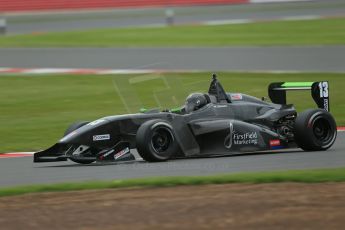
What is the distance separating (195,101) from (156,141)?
2.94ft

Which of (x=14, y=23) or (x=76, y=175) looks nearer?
(x=76, y=175)

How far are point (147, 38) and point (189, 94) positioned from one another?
762 inches

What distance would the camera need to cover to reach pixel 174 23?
35500 millimetres

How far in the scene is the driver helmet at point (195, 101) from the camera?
1048 centimetres

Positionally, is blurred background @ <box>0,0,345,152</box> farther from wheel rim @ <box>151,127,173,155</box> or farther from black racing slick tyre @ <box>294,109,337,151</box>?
black racing slick tyre @ <box>294,109,337,151</box>

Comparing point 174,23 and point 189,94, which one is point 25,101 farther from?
point 174,23

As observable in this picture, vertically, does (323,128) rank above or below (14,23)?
below

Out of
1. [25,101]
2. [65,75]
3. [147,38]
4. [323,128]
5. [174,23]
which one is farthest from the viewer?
[174,23]

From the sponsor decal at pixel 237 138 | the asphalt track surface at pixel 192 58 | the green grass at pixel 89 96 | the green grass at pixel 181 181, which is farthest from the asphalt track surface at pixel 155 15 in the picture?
the green grass at pixel 181 181

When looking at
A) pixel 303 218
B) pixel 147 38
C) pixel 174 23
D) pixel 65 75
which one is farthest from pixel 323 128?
pixel 174 23

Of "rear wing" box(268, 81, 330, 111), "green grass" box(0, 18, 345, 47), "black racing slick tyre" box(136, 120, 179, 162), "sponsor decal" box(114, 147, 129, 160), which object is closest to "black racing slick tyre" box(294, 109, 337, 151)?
"rear wing" box(268, 81, 330, 111)

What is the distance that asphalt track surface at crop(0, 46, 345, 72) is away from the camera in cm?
2170

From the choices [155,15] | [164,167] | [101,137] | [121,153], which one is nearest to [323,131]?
[164,167]

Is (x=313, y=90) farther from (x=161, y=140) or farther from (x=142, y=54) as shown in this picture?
(x=142, y=54)
